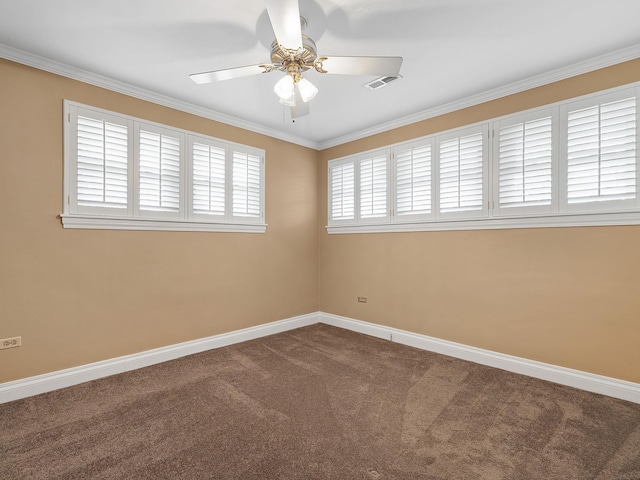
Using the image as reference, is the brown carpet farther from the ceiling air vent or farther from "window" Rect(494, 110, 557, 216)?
the ceiling air vent

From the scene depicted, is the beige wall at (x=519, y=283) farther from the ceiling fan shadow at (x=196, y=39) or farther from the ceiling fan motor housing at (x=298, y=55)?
the ceiling fan shadow at (x=196, y=39)

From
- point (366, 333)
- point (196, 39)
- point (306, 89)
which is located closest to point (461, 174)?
point (306, 89)

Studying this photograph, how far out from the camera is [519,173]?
3.07 m

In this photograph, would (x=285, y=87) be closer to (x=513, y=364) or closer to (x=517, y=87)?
(x=517, y=87)

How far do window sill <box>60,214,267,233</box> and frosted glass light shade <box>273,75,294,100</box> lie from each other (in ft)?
6.65

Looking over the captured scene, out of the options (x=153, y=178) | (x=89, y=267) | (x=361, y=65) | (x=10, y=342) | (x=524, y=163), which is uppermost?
(x=361, y=65)

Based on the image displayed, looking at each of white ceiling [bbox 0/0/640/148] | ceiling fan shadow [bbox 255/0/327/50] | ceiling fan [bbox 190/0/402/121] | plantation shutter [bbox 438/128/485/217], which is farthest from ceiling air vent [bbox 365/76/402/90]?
plantation shutter [bbox 438/128/485/217]

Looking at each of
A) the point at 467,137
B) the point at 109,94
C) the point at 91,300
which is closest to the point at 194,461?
the point at 91,300

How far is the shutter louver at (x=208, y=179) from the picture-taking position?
364 centimetres

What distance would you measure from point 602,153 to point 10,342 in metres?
5.10

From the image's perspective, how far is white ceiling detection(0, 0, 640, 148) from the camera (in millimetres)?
2094

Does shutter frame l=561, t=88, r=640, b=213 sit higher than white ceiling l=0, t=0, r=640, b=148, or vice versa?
white ceiling l=0, t=0, r=640, b=148

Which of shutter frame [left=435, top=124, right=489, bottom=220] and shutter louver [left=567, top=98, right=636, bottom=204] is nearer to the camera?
shutter louver [left=567, top=98, right=636, bottom=204]

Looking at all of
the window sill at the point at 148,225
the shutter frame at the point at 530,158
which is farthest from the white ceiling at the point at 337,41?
the window sill at the point at 148,225
